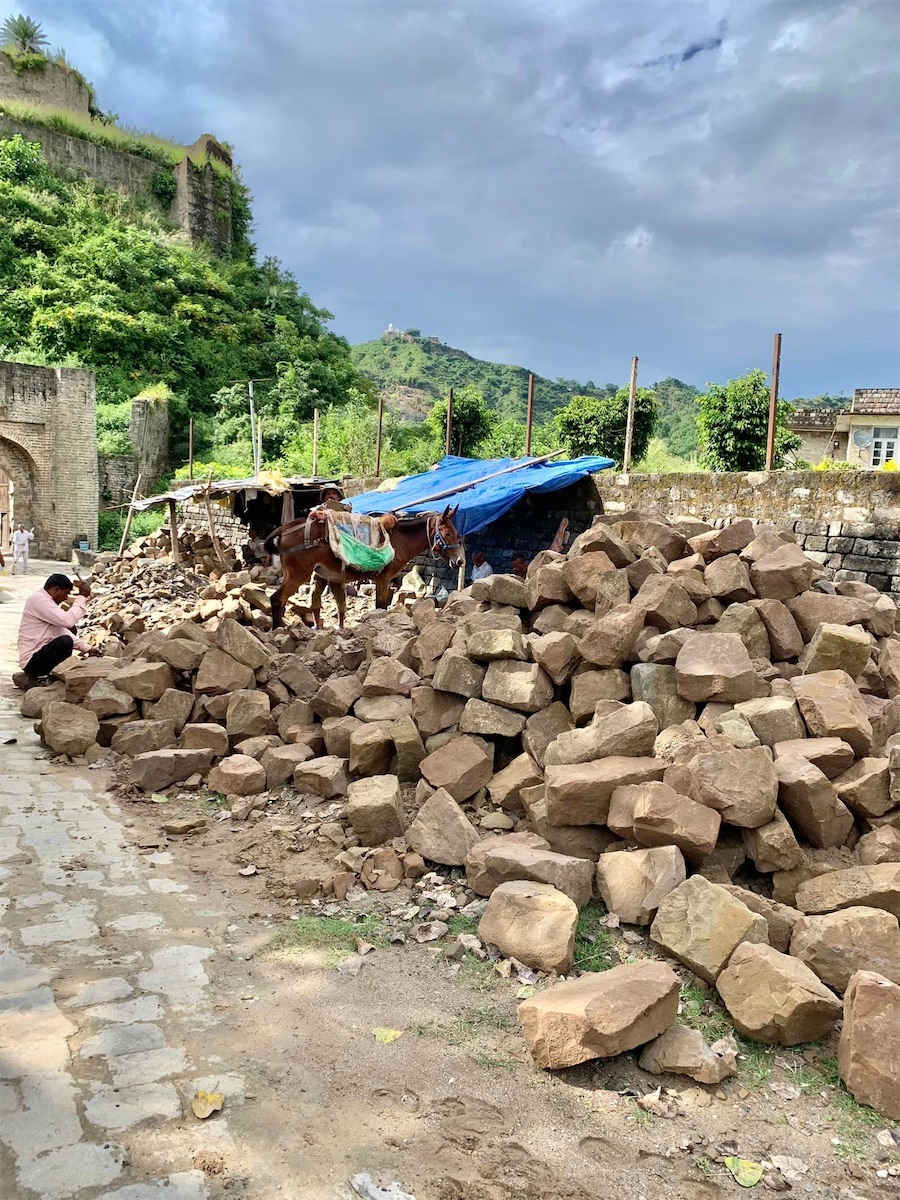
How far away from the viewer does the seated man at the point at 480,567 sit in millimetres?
11734

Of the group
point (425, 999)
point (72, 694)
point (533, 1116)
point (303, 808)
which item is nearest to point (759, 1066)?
point (533, 1116)

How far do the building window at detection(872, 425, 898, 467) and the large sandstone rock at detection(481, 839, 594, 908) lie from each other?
26817 mm

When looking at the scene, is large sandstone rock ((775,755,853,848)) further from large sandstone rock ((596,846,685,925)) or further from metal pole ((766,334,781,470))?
metal pole ((766,334,781,470))

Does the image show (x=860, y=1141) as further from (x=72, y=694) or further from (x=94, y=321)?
(x=94, y=321)

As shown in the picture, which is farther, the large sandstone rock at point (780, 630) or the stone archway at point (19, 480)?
the stone archway at point (19, 480)

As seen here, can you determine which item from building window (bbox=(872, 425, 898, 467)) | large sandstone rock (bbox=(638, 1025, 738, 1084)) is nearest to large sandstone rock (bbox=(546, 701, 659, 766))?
large sandstone rock (bbox=(638, 1025, 738, 1084))

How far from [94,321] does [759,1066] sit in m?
30.7

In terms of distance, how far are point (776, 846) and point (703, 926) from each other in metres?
0.62

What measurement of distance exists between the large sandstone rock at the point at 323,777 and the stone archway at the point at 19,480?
22029 mm

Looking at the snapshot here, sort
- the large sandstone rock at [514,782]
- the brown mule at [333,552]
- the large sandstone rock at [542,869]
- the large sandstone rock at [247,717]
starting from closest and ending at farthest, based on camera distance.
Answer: the large sandstone rock at [542,869] → the large sandstone rock at [514,782] → the large sandstone rock at [247,717] → the brown mule at [333,552]

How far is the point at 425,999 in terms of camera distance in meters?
2.96

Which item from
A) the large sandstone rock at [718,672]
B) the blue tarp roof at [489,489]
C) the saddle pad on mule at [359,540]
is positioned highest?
the blue tarp roof at [489,489]

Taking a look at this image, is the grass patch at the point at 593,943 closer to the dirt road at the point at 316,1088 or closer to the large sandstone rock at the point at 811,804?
the dirt road at the point at 316,1088

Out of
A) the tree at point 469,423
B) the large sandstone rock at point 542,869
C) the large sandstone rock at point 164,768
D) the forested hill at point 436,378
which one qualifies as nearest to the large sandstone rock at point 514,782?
the large sandstone rock at point 542,869
